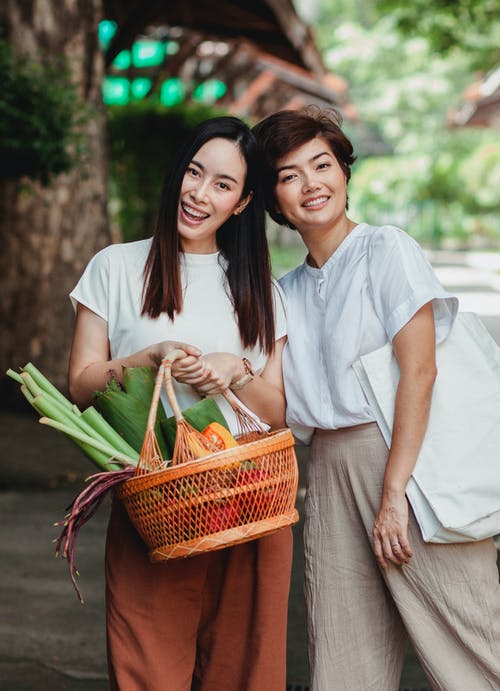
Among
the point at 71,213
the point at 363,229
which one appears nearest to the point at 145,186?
the point at 71,213

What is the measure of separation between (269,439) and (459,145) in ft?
161

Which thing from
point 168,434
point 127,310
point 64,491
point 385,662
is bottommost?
point 64,491

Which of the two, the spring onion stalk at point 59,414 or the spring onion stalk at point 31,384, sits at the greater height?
the spring onion stalk at point 31,384

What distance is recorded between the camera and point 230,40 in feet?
43.9

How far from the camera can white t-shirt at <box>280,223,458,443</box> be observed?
2.80m

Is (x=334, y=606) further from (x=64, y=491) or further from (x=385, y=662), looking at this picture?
(x=64, y=491)

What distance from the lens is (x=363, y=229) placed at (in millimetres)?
2984

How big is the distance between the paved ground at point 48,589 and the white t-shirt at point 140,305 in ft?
5.95

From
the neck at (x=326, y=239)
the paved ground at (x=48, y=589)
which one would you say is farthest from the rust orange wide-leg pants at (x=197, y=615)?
the paved ground at (x=48, y=589)

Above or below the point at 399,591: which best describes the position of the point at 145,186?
above

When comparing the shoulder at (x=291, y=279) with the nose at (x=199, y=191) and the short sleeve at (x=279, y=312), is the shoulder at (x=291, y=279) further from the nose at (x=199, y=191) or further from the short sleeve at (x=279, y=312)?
the nose at (x=199, y=191)

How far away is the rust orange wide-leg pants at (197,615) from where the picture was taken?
2805 millimetres

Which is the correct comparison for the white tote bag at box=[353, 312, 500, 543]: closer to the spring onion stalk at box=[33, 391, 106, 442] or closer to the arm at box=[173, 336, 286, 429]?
the arm at box=[173, 336, 286, 429]

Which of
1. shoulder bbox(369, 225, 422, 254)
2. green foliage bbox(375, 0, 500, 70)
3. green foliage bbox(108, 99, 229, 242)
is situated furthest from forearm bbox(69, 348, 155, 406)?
green foliage bbox(375, 0, 500, 70)
